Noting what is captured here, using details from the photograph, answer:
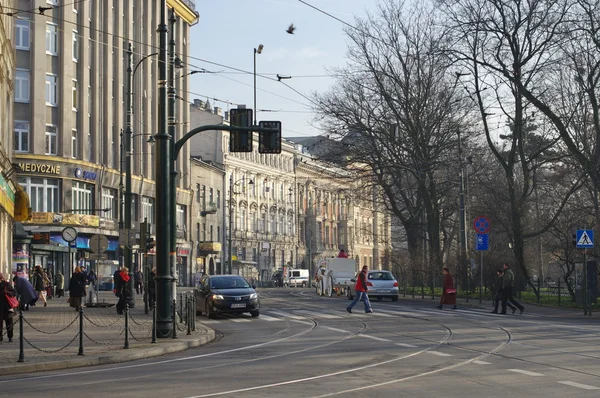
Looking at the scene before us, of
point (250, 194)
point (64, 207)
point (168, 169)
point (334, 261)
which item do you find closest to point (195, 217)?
point (250, 194)

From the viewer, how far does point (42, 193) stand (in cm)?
5953

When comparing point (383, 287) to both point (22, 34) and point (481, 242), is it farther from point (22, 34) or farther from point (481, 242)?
point (22, 34)

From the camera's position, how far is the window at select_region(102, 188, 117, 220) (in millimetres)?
66375

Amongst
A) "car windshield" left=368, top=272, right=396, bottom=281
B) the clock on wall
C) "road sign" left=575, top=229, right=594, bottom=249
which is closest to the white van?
"car windshield" left=368, top=272, right=396, bottom=281

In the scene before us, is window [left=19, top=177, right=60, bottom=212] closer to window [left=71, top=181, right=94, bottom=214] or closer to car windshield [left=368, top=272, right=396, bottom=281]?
window [left=71, top=181, right=94, bottom=214]

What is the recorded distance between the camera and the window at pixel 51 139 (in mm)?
59594

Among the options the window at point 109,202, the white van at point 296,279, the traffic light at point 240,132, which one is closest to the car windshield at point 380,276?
the window at point 109,202

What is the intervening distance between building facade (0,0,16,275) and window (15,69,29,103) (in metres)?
14.0

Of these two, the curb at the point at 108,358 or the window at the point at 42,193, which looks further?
the window at the point at 42,193

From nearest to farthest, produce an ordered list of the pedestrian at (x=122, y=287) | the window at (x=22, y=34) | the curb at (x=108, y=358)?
the curb at (x=108, y=358) → the pedestrian at (x=122, y=287) → the window at (x=22, y=34)

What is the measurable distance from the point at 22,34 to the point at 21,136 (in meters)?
5.95

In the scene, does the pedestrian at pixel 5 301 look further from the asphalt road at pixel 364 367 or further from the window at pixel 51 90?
the window at pixel 51 90

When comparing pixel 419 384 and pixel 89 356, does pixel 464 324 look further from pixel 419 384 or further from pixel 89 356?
pixel 419 384

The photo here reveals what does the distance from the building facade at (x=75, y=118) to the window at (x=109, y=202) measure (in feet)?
0.23
